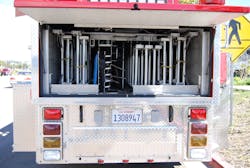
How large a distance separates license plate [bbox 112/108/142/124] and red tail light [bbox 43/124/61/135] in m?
0.69

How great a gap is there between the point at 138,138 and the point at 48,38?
5.59ft

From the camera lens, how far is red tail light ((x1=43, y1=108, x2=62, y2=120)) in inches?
165

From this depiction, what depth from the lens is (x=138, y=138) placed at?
14.1ft

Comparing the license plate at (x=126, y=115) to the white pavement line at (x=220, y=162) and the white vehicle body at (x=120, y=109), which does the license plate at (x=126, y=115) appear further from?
the white pavement line at (x=220, y=162)

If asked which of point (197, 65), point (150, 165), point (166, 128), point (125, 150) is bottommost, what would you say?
point (150, 165)

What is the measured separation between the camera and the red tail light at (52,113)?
13.7ft

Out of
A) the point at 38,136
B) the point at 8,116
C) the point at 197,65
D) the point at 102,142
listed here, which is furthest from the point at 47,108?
the point at 8,116

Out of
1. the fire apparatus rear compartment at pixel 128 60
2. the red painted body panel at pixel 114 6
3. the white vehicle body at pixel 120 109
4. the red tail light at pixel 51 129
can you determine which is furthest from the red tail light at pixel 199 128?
the red tail light at pixel 51 129

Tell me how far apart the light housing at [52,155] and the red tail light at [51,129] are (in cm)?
23

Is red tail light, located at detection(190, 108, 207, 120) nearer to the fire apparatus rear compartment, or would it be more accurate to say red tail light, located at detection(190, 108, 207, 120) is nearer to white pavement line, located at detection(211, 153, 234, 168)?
the fire apparatus rear compartment

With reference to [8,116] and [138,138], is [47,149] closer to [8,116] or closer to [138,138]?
[138,138]

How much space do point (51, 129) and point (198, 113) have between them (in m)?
1.87

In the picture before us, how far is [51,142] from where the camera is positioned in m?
4.21

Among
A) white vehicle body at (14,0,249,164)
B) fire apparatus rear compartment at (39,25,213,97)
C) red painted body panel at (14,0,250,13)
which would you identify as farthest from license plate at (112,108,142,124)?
red painted body panel at (14,0,250,13)
